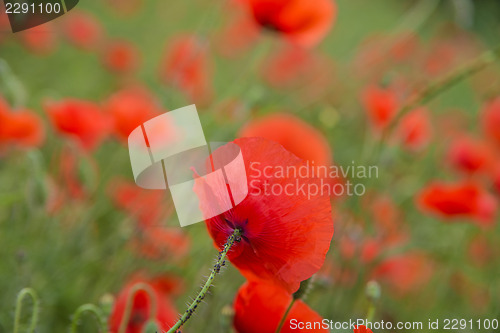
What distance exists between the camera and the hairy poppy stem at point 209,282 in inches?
Result: 15.3

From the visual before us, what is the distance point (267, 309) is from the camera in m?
0.52

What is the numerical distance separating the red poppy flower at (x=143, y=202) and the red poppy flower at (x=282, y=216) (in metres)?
0.65

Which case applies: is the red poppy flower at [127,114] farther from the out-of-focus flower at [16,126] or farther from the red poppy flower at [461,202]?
the red poppy flower at [461,202]

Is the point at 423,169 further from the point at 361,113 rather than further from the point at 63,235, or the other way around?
the point at 63,235

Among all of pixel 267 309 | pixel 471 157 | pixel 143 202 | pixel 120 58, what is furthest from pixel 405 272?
pixel 120 58

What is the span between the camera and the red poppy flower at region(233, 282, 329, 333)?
52cm

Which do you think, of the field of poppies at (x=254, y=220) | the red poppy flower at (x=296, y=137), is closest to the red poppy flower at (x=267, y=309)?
the field of poppies at (x=254, y=220)

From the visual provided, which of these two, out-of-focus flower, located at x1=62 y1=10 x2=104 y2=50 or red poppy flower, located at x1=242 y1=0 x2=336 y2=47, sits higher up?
red poppy flower, located at x1=242 y1=0 x2=336 y2=47

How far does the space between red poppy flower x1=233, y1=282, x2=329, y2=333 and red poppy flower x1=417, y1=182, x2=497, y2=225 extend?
0.61m

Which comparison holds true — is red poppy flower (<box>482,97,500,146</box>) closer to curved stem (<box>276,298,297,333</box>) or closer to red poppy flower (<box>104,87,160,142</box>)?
red poppy flower (<box>104,87,160,142</box>)

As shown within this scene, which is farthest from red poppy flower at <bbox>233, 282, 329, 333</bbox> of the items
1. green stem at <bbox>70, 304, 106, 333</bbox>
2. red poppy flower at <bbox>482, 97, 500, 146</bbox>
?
red poppy flower at <bbox>482, 97, 500, 146</bbox>

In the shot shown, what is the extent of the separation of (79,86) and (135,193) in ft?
3.26

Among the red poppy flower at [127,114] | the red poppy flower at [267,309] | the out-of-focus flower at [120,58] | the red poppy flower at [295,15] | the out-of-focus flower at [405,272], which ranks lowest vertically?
the out-of-focus flower at [405,272]

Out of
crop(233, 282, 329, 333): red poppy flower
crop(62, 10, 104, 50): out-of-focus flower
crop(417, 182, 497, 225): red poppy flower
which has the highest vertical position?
crop(233, 282, 329, 333): red poppy flower
